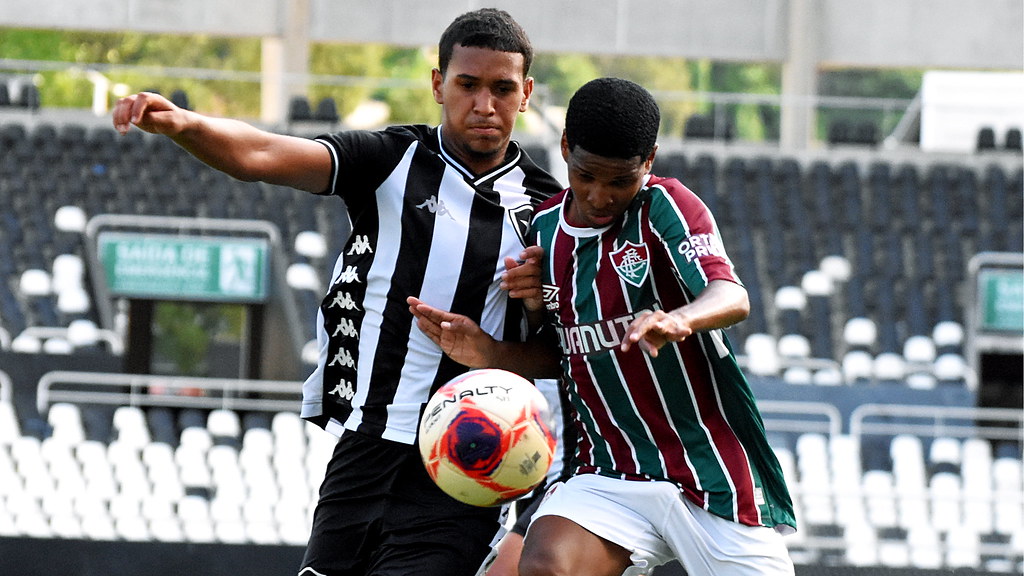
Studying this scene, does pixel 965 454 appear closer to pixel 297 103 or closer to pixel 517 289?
pixel 297 103

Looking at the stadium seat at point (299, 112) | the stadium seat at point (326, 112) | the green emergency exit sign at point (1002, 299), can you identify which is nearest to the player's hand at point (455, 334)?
the green emergency exit sign at point (1002, 299)

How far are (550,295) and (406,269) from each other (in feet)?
1.23

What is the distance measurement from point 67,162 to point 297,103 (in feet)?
8.72

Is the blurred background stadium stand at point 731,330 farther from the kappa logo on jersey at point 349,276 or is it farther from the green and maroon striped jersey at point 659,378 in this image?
the kappa logo on jersey at point 349,276

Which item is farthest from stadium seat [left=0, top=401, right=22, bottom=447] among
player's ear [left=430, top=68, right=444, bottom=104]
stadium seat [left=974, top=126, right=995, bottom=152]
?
A: stadium seat [left=974, top=126, right=995, bottom=152]

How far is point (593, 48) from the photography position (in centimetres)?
1853

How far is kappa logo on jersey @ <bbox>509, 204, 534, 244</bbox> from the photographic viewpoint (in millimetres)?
3689

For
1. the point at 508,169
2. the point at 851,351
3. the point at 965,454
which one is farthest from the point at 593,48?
the point at 508,169

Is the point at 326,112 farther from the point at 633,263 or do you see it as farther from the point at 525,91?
the point at 633,263

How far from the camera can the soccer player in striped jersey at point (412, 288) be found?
11.7 ft

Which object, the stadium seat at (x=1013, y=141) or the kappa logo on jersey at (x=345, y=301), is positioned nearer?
the kappa logo on jersey at (x=345, y=301)

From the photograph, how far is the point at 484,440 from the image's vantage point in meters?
3.37

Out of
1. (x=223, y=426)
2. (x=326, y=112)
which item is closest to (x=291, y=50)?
(x=326, y=112)

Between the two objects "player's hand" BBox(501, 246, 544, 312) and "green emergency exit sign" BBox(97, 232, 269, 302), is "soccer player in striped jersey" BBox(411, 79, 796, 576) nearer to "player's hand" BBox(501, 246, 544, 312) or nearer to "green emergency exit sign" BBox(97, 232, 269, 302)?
"player's hand" BBox(501, 246, 544, 312)
